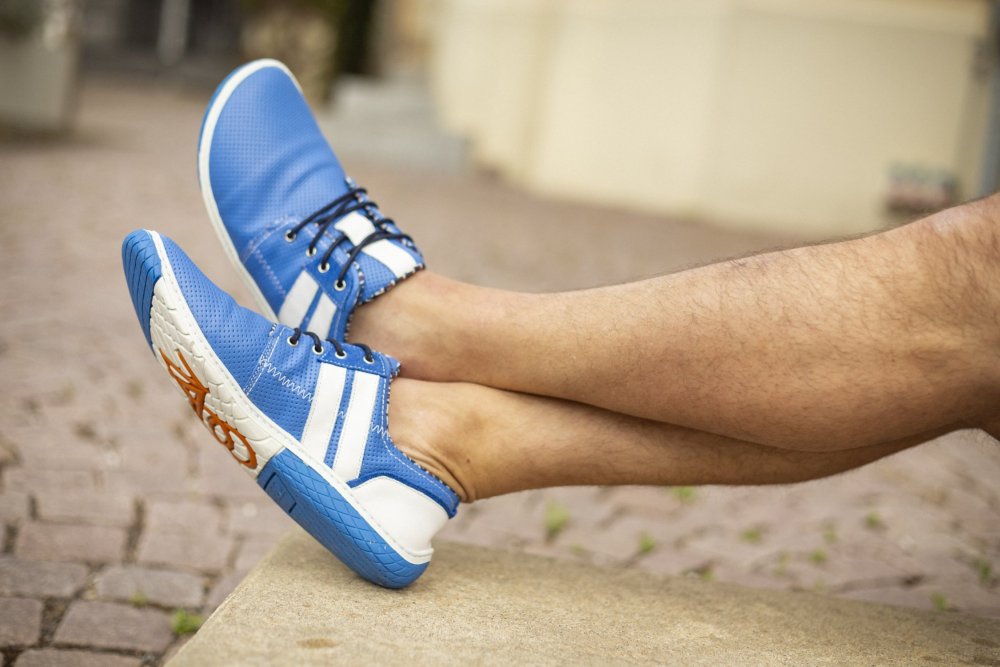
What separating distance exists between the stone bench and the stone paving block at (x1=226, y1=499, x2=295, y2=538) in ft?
1.86

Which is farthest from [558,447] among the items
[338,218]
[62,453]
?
[62,453]

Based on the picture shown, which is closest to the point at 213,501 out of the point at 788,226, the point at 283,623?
the point at 283,623

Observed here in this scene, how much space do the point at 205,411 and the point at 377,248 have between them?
0.40 metres

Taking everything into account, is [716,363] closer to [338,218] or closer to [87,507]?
[338,218]

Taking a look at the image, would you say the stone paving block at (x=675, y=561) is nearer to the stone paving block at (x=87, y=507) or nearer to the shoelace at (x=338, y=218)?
the shoelace at (x=338, y=218)

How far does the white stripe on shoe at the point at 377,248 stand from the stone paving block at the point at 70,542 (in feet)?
2.55

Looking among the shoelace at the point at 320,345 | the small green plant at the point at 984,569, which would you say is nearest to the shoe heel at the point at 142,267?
the shoelace at the point at 320,345

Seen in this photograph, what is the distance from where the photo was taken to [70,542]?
→ 1.94 meters

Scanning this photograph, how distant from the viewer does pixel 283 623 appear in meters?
1.25

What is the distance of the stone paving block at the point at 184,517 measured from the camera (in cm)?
213

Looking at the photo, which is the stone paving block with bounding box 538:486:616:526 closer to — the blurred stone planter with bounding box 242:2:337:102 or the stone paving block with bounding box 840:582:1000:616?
the stone paving block with bounding box 840:582:1000:616

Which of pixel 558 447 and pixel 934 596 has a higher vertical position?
pixel 558 447

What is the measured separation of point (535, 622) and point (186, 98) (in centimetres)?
1578

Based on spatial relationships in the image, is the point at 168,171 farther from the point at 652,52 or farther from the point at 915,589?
the point at 915,589
